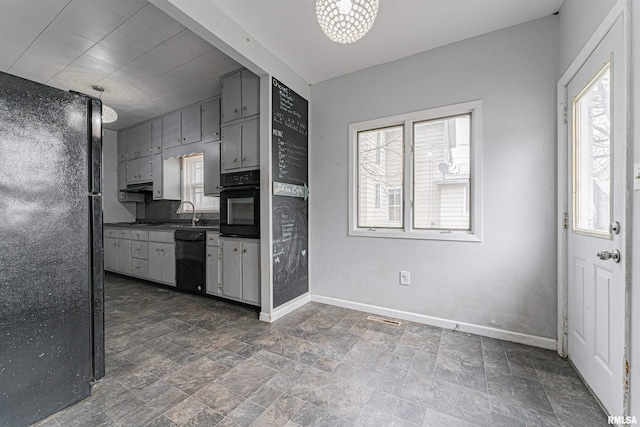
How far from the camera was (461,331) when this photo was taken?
237 cm

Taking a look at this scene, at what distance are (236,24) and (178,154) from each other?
2.48 m

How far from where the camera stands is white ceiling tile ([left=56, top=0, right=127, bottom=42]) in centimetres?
204

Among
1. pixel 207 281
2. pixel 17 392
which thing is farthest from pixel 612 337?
pixel 207 281

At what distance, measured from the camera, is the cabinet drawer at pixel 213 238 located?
3139mm

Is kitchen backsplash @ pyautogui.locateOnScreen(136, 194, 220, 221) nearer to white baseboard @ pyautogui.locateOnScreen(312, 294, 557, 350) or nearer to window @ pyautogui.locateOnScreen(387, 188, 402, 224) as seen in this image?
white baseboard @ pyautogui.locateOnScreen(312, 294, 557, 350)

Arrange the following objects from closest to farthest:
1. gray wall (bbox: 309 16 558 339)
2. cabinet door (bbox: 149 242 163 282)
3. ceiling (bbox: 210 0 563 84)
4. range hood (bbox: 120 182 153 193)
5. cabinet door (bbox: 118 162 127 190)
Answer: ceiling (bbox: 210 0 563 84)
gray wall (bbox: 309 16 558 339)
cabinet door (bbox: 149 242 163 282)
range hood (bbox: 120 182 153 193)
cabinet door (bbox: 118 162 127 190)

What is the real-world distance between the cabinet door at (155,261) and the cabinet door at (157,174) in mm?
995

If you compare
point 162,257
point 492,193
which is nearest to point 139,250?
point 162,257

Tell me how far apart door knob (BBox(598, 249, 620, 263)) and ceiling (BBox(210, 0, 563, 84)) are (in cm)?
186

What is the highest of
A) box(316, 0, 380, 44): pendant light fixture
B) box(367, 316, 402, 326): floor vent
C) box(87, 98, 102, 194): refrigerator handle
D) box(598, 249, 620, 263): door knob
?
box(316, 0, 380, 44): pendant light fixture

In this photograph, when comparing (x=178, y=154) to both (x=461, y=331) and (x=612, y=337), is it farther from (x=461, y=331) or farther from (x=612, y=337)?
(x=612, y=337)

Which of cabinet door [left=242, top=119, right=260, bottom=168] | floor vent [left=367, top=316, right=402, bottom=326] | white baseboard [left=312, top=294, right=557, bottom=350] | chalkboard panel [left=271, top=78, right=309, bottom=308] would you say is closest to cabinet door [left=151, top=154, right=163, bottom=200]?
cabinet door [left=242, top=119, right=260, bottom=168]

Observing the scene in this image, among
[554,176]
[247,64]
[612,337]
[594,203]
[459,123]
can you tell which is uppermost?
[247,64]

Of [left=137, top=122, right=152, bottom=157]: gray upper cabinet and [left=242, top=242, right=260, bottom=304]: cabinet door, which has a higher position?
[left=137, top=122, right=152, bottom=157]: gray upper cabinet
